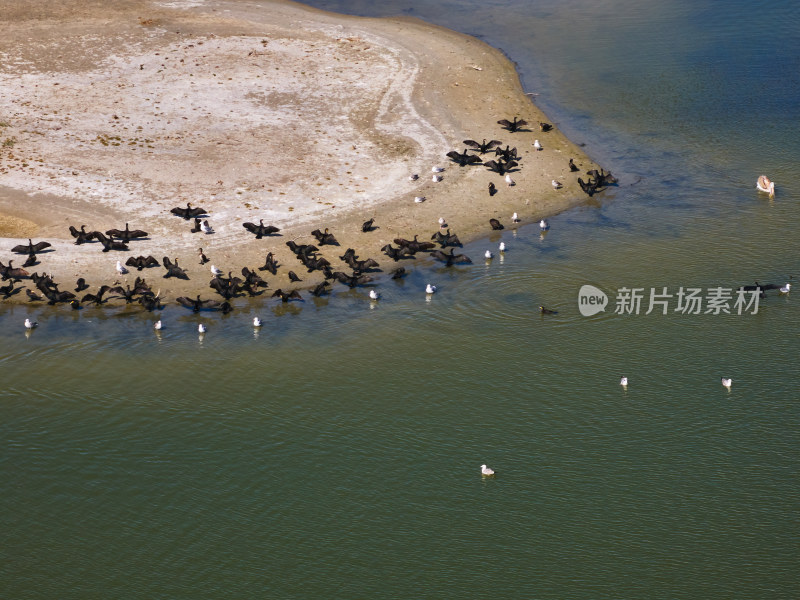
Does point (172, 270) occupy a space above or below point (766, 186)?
below

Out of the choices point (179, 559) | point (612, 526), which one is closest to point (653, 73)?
point (612, 526)

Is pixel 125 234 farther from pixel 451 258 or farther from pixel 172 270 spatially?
pixel 451 258

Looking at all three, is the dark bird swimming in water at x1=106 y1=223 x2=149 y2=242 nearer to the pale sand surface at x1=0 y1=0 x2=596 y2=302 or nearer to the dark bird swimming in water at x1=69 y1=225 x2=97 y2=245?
the pale sand surface at x1=0 y1=0 x2=596 y2=302

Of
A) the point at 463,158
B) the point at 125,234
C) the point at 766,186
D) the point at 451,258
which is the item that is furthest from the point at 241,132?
the point at 766,186

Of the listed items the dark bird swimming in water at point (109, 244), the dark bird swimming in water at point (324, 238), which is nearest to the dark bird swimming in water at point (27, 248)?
the dark bird swimming in water at point (109, 244)

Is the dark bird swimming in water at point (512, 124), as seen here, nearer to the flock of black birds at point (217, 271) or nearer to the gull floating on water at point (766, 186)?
the flock of black birds at point (217, 271)

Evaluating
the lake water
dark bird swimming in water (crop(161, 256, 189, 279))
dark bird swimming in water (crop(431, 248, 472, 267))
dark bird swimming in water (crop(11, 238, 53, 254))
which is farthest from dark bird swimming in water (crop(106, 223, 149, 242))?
dark bird swimming in water (crop(431, 248, 472, 267))
